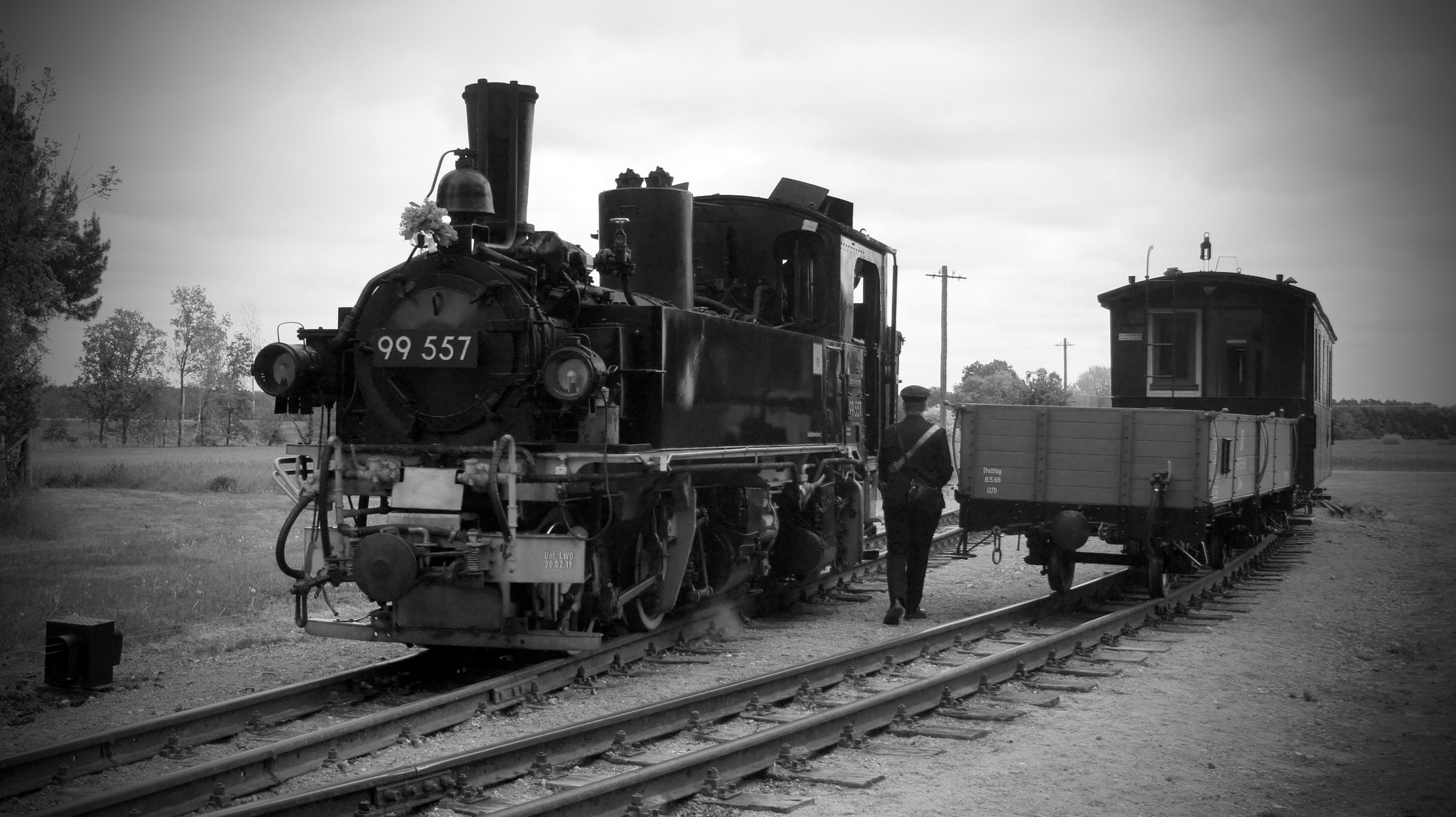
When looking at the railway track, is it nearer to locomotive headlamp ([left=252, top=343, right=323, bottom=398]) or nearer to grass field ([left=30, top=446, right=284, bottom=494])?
locomotive headlamp ([left=252, top=343, right=323, bottom=398])

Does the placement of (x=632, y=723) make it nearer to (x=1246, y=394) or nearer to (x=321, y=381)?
(x=321, y=381)

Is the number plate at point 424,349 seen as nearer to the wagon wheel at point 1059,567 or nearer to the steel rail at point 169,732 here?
the steel rail at point 169,732

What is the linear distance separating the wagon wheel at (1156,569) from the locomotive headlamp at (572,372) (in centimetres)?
542

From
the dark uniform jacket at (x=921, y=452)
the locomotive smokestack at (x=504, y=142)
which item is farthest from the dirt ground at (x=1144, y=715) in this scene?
the locomotive smokestack at (x=504, y=142)

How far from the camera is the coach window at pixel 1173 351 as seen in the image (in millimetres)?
15898

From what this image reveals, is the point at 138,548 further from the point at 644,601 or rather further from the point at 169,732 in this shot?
the point at 169,732

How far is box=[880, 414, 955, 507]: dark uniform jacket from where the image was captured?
31.8ft

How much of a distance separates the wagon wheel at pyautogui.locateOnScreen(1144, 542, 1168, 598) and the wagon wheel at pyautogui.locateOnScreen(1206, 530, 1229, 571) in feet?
6.66

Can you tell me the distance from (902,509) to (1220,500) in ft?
9.24

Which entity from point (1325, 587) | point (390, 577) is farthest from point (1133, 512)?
point (390, 577)

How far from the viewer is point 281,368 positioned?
738 cm

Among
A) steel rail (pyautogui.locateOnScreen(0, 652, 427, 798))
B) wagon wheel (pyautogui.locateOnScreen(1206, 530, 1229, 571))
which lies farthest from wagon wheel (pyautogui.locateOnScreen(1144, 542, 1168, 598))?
steel rail (pyautogui.locateOnScreen(0, 652, 427, 798))

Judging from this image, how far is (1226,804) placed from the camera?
4828 millimetres

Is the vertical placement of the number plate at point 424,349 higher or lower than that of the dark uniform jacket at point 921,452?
higher
